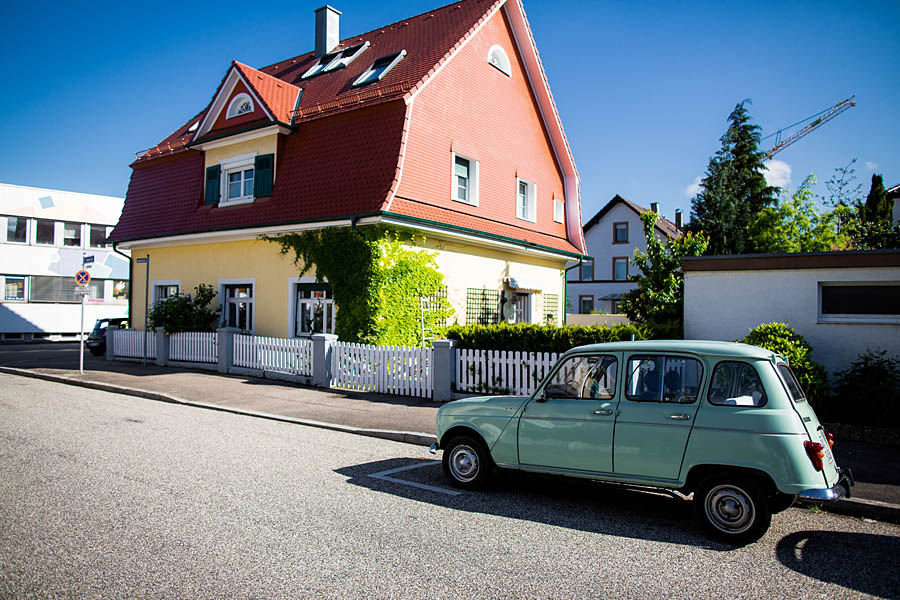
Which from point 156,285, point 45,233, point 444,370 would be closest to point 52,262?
point 45,233

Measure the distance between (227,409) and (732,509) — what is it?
30.1ft

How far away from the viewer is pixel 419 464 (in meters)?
7.45

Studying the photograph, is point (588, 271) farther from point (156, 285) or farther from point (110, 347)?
Result: point (110, 347)

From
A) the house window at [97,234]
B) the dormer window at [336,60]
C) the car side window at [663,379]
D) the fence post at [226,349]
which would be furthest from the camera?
the house window at [97,234]

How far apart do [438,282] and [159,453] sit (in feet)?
32.2

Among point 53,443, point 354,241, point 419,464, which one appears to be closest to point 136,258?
point 354,241

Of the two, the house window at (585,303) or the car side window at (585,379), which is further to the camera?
the house window at (585,303)

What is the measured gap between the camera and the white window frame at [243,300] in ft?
59.4

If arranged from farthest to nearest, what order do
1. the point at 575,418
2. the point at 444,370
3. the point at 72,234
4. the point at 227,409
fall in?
the point at 72,234 → the point at 444,370 → the point at 227,409 → the point at 575,418

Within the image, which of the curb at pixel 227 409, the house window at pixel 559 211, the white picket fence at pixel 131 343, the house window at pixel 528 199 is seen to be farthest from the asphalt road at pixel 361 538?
the house window at pixel 559 211

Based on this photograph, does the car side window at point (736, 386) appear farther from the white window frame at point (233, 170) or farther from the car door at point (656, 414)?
the white window frame at point (233, 170)

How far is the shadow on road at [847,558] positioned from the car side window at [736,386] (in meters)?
1.14

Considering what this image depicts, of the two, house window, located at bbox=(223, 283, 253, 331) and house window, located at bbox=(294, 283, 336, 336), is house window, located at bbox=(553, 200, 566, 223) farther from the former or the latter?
house window, located at bbox=(223, 283, 253, 331)

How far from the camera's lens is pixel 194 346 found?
17.7m
